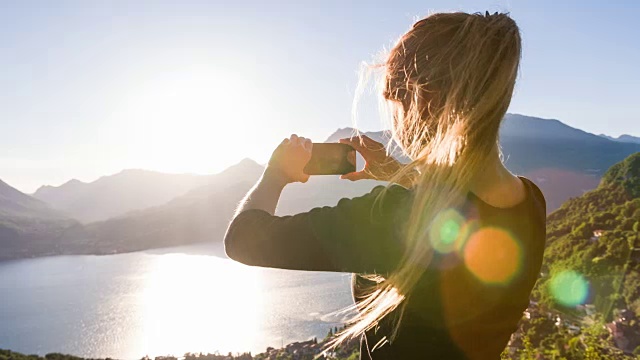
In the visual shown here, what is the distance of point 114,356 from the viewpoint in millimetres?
29750

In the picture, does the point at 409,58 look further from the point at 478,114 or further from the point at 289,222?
the point at 289,222

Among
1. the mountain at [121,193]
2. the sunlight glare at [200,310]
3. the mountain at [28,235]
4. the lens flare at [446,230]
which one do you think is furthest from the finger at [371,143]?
the mountain at [121,193]

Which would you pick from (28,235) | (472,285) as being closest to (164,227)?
(28,235)

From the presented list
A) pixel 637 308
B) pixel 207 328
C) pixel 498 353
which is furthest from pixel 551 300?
pixel 207 328

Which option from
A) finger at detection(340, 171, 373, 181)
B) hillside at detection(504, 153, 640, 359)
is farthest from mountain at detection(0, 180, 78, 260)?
finger at detection(340, 171, 373, 181)

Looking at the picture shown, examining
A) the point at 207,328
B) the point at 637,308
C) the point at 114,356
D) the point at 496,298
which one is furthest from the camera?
the point at 207,328

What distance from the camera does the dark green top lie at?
0.65 meters

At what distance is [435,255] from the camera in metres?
0.67

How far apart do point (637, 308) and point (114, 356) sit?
2723 centimetres

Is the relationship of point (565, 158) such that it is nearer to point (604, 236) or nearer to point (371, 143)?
point (604, 236)

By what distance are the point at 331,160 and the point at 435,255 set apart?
0.34 meters

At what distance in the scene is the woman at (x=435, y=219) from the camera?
25.8 inches

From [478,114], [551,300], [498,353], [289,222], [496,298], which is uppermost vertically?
[478,114]

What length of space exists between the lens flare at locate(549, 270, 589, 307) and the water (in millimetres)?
9077
